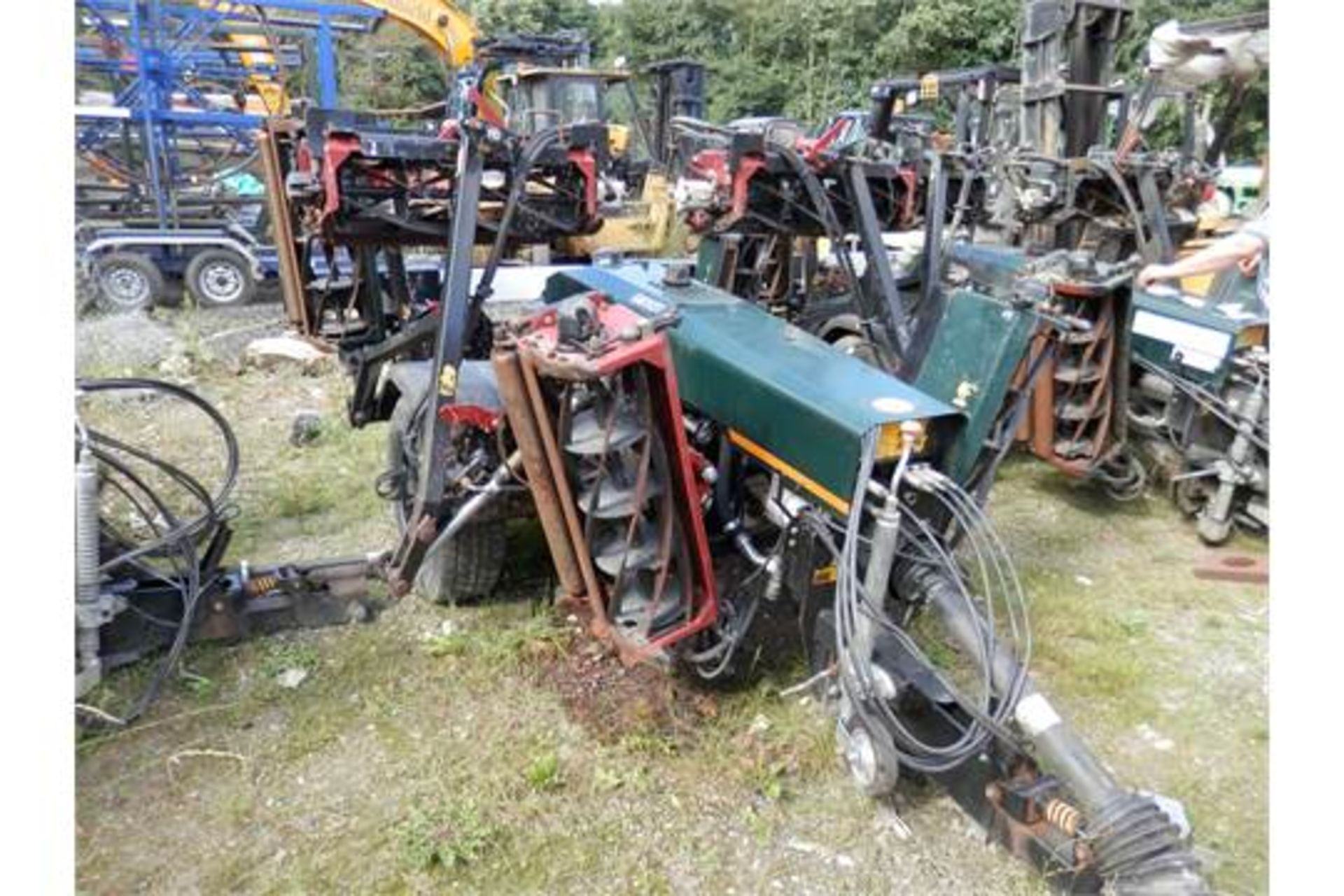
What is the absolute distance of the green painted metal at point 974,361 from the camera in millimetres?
2959

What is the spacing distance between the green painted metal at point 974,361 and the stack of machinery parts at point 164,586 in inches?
89.5

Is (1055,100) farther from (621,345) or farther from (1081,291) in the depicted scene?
(621,345)

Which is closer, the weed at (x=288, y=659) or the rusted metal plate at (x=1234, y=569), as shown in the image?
the weed at (x=288, y=659)

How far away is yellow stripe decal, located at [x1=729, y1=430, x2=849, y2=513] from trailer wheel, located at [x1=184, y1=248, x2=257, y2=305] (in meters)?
7.90

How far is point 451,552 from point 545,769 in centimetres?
113

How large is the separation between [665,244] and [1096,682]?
25.8ft

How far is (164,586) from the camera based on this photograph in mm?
3445

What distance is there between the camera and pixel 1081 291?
4336mm

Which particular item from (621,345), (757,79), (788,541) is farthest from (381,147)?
(757,79)

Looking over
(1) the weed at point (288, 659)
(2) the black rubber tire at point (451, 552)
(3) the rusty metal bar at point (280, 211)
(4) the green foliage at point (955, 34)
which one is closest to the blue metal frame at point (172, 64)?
(3) the rusty metal bar at point (280, 211)

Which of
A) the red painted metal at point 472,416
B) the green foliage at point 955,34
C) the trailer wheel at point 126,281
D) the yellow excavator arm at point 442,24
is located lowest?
the red painted metal at point 472,416

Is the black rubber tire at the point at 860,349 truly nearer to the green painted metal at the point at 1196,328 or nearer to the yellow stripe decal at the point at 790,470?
the yellow stripe decal at the point at 790,470

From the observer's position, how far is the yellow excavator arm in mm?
10500

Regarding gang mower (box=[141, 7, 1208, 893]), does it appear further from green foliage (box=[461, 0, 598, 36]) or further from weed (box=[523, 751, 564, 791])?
green foliage (box=[461, 0, 598, 36])
